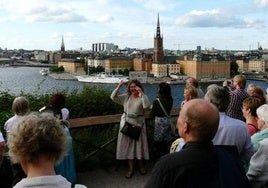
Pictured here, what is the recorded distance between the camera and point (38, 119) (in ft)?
4.97

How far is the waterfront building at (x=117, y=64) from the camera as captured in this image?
299ft

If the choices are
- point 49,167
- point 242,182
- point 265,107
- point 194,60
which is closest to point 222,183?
point 242,182

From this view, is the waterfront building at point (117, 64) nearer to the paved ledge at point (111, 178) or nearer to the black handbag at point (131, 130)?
the paved ledge at point (111, 178)

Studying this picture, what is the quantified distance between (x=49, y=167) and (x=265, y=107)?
152 cm

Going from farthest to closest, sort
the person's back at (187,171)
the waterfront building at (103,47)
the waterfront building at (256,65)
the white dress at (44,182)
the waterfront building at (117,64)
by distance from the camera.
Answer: the waterfront building at (103,47), the waterfront building at (256,65), the waterfront building at (117,64), the person's back at (187,171), the white dress at (44,182)

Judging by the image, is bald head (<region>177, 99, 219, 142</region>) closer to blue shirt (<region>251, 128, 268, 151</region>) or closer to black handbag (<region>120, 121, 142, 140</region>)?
blue shirt (<region>251, 128, 268, 151</region>)

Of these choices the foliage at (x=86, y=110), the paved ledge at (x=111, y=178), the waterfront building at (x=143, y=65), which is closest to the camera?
the paved ledge at (x=111, y=178)

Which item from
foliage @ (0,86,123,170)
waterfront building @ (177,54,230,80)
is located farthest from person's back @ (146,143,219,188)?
waterfront building @ (177,54,230,80)

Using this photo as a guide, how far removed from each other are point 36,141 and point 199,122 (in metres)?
0.68

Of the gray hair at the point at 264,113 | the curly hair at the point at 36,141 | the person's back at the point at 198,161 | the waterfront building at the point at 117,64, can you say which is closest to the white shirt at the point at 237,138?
the gray hair at the point at 264,113

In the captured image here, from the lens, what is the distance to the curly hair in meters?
1.46

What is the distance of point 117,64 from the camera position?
92.3 m

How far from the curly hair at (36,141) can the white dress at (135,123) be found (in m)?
2.54

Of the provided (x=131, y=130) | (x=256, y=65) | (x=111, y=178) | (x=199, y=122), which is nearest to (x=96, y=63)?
(x=256, y=65)
